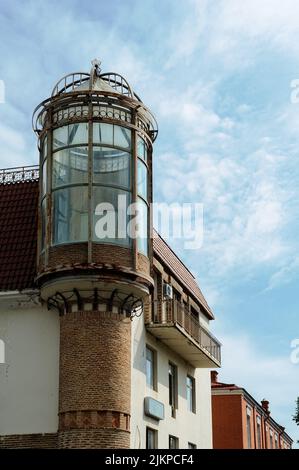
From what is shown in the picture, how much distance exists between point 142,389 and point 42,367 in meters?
3.93

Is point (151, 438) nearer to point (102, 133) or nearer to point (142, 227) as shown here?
point (142, 227)

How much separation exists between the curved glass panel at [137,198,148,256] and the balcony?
3611 millimetres

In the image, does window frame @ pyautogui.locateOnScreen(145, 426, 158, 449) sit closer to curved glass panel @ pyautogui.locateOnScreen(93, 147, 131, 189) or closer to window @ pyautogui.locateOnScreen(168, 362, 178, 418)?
window @ pyautogui.locateOnScreen(168, 362, 178, 418)

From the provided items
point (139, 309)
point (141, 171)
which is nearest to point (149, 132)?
point (141, 171)

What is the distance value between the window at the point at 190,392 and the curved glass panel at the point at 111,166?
1210 centimetres

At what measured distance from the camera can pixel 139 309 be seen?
96.7ft

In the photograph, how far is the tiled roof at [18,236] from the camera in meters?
29.7

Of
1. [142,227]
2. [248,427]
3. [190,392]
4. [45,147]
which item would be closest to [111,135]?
[45,147]

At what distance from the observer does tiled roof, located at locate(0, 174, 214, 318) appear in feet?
97.3

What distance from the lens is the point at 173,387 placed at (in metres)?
35.2

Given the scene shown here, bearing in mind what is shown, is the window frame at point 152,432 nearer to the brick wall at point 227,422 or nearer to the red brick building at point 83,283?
the red brick building at point 83,283

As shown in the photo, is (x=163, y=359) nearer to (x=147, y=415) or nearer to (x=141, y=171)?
(x=147, y=415)

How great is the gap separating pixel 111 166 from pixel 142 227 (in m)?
2.30

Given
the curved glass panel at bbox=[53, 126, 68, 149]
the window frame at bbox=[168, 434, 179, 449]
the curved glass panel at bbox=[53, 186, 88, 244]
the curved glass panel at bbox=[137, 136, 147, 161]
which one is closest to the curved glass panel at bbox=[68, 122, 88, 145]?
the curved glass panel at bbox=[53, 126, 68, 149]
